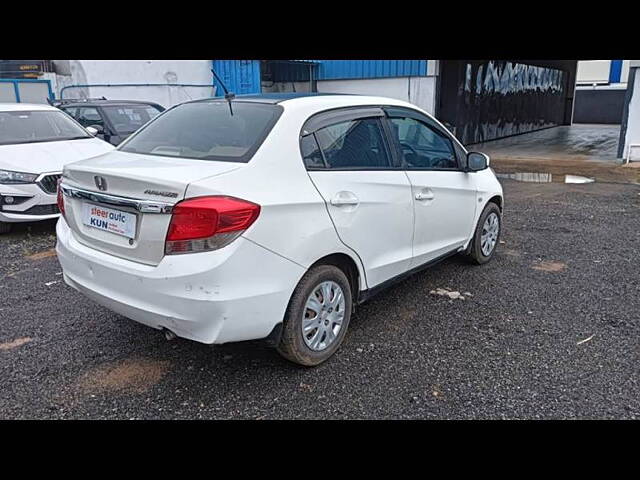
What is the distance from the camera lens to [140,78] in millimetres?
15078

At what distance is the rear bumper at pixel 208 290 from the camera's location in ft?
8.62

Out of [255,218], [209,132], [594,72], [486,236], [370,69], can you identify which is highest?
[594,72]

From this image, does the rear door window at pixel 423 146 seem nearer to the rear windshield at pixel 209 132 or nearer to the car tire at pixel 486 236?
the car tire at pixel 486 236

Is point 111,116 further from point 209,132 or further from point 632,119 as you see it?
point 632,119

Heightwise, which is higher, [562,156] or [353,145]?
[353,145]

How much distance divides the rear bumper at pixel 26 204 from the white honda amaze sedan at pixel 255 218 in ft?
9.68

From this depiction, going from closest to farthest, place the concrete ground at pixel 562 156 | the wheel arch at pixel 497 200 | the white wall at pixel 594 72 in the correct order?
the wheel arch at pixel 497 200, the concrete ground at pixel 562 156, the white wall at pixel 594 72

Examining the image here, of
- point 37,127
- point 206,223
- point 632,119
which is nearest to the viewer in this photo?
point 206,223

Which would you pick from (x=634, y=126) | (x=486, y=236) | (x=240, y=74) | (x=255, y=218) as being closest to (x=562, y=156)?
(x=634, y=126)

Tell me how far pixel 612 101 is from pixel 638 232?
24701mm

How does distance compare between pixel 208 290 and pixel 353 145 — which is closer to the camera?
pixel 208 290

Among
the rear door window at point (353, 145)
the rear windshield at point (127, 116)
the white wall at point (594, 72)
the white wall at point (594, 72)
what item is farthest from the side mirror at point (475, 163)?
the white wall at point (594, 72)

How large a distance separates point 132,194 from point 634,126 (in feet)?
40.9

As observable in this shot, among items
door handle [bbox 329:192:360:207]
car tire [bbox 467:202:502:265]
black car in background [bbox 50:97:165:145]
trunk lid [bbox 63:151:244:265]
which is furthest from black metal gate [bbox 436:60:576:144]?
trunk lid [bbox 63:151:244:265]
